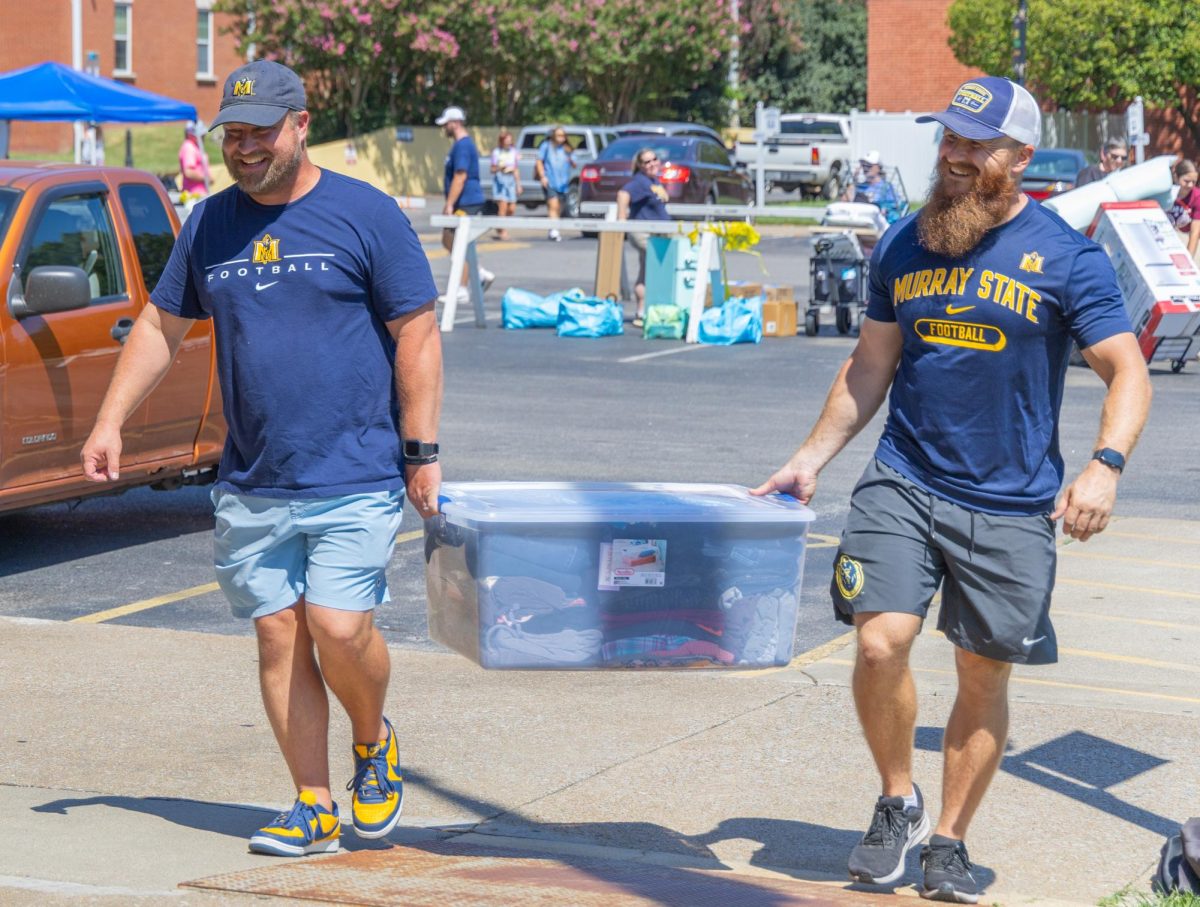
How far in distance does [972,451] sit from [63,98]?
1852cm

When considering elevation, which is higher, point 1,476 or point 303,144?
point 303,144

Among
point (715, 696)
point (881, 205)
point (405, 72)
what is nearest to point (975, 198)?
point (715, 696)

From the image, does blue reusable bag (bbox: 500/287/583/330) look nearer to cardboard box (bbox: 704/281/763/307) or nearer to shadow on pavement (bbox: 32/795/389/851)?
cardboard box (bbox: 704/281/763/307)

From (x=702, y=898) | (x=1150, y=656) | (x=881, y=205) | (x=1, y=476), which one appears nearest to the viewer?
(x=702, y=898)

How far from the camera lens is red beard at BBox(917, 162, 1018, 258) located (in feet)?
14.1

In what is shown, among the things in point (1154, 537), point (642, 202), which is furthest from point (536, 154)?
point (1154, 537)

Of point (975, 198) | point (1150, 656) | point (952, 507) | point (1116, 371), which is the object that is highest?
point (975, 198)

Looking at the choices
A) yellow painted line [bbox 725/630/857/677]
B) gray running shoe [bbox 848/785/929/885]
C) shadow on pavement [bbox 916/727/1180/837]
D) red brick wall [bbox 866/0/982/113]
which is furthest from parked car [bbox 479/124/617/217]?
gray running shoe [bbox 848/785/929/885]

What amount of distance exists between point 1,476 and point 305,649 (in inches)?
151

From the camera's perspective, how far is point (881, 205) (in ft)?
64.3

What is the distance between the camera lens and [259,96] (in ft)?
14.7

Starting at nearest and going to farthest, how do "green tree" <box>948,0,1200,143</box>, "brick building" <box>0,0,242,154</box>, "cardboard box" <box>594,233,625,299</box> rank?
"cardboard box" <box>594,233,625,299</box> < "green tree" <box>948,0,1200,143</box> < "brick building" <box>0,0,242,154</box>

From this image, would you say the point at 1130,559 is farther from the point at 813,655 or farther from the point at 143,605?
the point at 143,605

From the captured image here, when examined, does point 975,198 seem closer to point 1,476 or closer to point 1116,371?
point 1116,371
